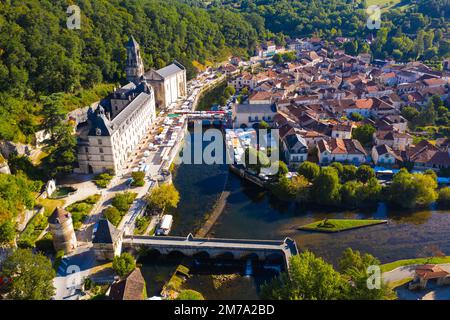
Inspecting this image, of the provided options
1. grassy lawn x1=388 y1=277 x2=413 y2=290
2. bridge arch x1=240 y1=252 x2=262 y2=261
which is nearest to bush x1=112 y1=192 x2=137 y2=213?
bridge arch x1=240 y1=252 x2=262 y2=261

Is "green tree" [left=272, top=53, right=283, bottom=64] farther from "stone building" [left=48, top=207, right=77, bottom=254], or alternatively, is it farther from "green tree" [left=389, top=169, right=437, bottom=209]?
"stone building" [left=48, top=207, right=77, bottom=254]

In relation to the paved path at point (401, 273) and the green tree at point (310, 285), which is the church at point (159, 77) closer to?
the green tree at point (310, 285)

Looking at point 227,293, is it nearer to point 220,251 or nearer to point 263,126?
point 220,251

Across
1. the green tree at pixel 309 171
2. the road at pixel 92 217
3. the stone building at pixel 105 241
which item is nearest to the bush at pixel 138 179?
the road at pixel 92 217

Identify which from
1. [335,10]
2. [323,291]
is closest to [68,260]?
[323,291]

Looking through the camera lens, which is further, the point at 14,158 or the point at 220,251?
the point at 14,158
